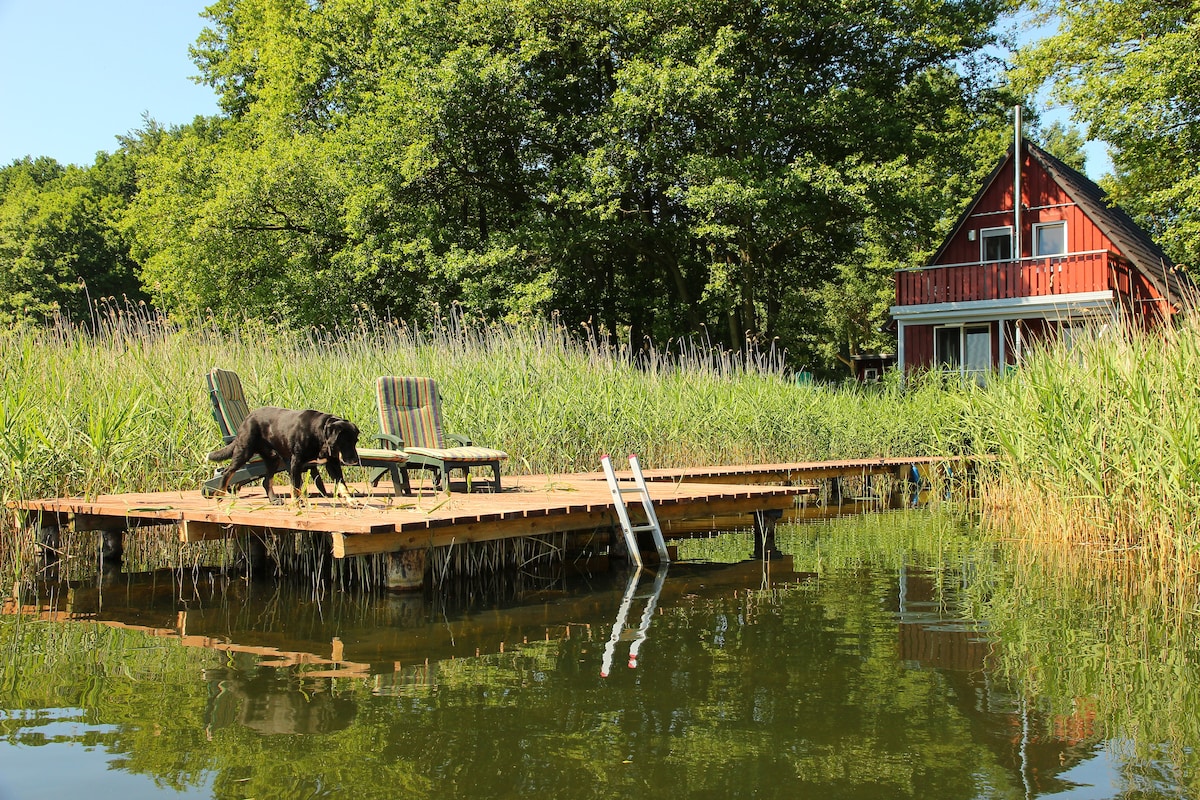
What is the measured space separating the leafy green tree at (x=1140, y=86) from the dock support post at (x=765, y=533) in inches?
523

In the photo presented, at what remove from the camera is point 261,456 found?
7121 mm

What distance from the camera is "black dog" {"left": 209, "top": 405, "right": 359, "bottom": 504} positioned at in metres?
6.82

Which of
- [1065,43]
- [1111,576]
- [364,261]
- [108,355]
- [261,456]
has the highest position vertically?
[1065,43]

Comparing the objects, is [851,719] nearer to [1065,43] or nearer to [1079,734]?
[1079,734]

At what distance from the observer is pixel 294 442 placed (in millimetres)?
6805

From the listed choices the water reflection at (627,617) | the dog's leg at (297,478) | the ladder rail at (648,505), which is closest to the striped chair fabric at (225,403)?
the dog's leg at (297,478)

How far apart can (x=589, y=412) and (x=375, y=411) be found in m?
2.03

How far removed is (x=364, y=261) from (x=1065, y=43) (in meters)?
14.4

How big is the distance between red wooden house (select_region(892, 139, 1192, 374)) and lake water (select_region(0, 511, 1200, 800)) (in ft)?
46.0

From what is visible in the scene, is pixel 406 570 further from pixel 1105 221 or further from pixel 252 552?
pixel 1105 221

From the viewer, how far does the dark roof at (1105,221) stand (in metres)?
19.8

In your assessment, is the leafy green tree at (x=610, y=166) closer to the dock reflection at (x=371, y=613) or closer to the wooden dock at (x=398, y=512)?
the wooden dock at (x=398, y=512)

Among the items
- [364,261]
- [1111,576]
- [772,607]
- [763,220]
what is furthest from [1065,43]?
[772,607]

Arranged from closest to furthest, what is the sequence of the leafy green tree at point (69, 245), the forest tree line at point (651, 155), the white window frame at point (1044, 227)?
1. the forest tree line at point (651, 155)
2. the white window frame at point (1044, 227)
3. the leafy green tree at point (69, 245)
